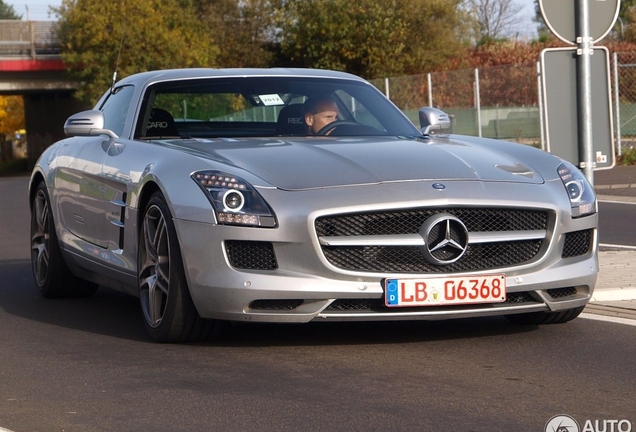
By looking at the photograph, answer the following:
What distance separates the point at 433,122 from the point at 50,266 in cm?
268

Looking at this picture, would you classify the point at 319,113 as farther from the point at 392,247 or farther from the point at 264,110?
the point at 392,247

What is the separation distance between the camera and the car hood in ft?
20.5

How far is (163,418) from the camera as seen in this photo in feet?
16.1

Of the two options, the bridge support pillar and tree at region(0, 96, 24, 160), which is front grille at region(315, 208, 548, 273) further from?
tree at region(0, 96, 24, 160)

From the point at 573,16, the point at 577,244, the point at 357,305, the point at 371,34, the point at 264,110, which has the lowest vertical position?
the point at 357,305

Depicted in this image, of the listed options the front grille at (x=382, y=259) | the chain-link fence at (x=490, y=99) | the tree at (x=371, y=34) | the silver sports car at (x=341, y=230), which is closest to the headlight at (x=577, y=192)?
the silver sports car at (x=341, y=230)

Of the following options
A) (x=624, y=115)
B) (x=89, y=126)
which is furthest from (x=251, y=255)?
(x=624, y=115)

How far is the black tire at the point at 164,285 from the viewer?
250 inches

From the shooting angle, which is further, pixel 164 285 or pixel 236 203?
pixel 164 285

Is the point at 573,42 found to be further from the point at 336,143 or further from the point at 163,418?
the point at 163,418

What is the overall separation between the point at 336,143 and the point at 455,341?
128 cm

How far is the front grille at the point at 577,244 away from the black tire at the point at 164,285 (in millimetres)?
1762

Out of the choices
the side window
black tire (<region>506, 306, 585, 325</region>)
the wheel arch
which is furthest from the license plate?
the wheel arch

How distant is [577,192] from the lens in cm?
660
